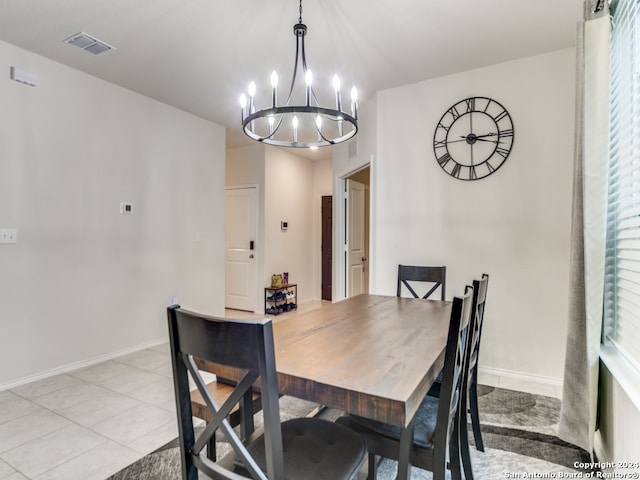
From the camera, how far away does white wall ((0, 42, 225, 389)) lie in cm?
271

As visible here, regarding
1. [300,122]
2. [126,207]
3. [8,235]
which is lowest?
[8,235]

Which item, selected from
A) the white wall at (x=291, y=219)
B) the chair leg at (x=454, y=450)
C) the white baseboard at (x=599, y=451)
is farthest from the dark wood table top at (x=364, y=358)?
the white wall at (x=291, y=219)

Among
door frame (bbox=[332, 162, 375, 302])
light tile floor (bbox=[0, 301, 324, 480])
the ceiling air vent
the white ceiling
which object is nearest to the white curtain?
the white ceiling

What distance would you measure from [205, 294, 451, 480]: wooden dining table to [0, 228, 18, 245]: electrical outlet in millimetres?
2425

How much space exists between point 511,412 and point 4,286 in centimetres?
375

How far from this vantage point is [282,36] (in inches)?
98.5

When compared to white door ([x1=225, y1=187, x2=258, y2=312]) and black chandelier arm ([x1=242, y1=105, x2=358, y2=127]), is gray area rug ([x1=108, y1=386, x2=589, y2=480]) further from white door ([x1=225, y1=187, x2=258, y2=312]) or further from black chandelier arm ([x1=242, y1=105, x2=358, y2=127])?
white door ([x1=225, y1=187, x2=258, y2=312])

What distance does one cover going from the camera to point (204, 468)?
1.00m

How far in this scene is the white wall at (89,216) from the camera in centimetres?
271

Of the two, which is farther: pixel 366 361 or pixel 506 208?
pixel 506 208

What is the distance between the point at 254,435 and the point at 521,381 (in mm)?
2422

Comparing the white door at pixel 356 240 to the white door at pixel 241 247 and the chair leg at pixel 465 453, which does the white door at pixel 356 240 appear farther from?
the chair leg at pixel 465 453

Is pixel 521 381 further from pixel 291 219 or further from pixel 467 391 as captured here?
pixel 291 219

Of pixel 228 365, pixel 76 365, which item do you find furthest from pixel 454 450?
pixel 76 365
